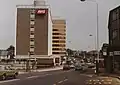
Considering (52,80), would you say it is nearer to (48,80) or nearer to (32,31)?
(48,80)

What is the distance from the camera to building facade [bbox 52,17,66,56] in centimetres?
16938

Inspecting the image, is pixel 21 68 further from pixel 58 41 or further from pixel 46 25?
pixel 58 41

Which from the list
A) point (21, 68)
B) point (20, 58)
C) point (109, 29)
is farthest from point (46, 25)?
point (109, 29)

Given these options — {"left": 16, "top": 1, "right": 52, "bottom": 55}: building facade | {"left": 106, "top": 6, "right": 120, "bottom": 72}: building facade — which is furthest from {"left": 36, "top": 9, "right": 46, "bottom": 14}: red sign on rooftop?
{"left": 106, "top": 6, "right": 120, "bottom": 72}: building facade

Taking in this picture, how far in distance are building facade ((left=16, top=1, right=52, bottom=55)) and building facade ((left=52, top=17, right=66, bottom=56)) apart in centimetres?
5588

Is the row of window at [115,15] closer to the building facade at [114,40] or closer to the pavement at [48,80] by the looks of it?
the building facade at [114,40]

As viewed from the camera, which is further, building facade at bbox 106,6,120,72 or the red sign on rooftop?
the red sign on rooftop

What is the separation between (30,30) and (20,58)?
11.3 m

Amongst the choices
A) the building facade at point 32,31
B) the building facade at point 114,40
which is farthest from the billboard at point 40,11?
the building facade at point 114,40

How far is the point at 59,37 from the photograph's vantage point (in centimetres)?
17200

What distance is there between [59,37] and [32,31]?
2444 inches

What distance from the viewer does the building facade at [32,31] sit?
109438 mm

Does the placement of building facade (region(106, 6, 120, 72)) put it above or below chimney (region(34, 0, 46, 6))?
below

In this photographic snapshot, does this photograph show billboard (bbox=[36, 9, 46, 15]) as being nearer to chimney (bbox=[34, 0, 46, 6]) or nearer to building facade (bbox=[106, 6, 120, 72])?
chimney (bbox=[34, 0, 46, 6])
